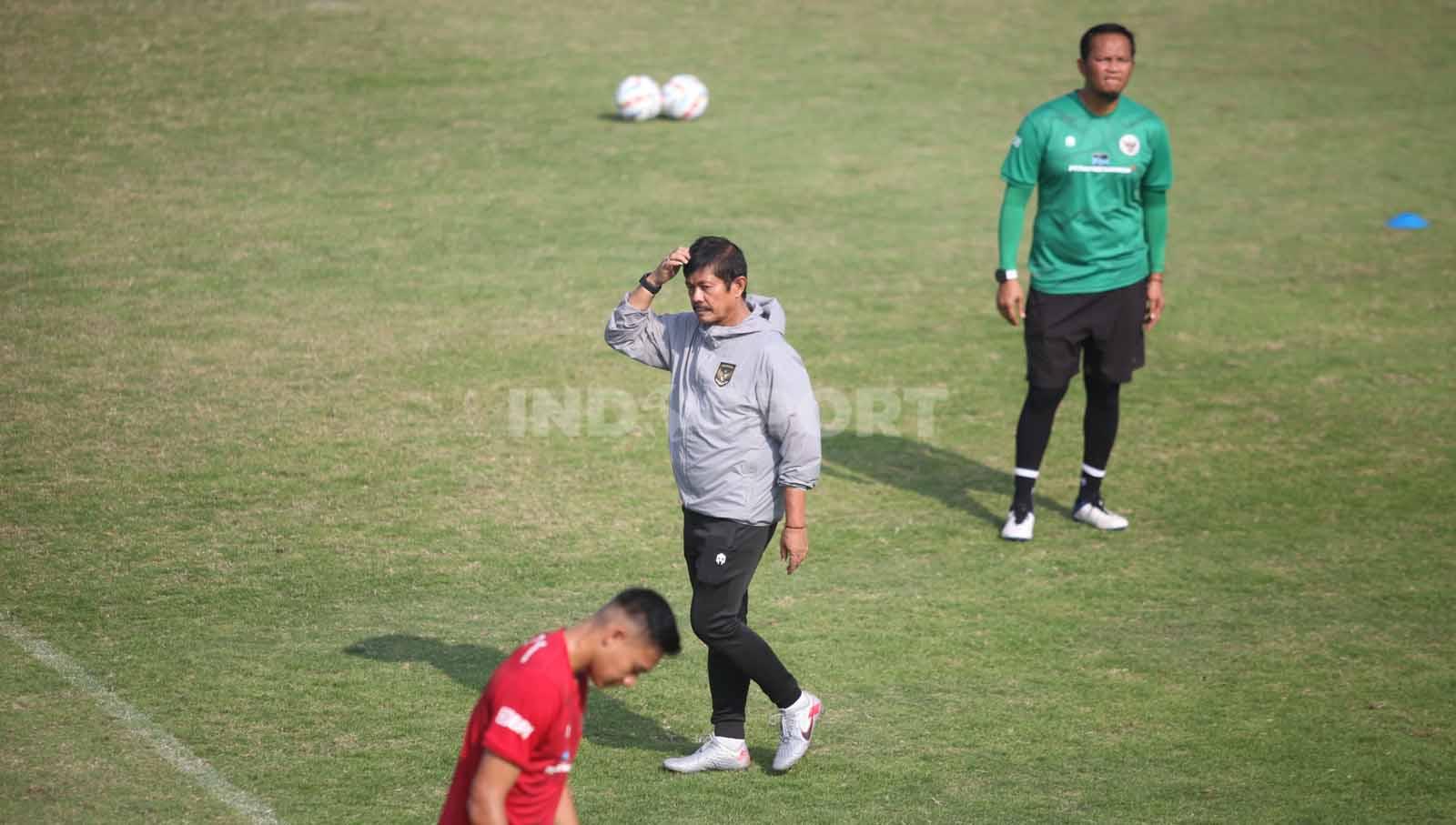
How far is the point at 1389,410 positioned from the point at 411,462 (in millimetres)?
7255

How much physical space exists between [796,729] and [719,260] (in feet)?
6.73

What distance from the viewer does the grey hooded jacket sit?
5.84 meters

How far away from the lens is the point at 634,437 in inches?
408

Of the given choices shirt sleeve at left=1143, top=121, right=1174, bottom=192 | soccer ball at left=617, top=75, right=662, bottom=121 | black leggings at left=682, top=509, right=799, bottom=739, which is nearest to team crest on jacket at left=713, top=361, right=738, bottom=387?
black leggings at left=682, top=509, right=799, bottom=739

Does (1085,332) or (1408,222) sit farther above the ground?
(1408,222)

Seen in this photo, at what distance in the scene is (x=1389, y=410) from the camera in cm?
1105

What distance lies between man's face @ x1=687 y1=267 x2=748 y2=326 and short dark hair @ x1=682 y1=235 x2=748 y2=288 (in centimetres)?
2

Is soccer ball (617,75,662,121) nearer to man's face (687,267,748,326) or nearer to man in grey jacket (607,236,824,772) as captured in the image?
man in grey jacket (607,236,824,772)

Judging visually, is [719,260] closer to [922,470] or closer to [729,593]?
[729,593]

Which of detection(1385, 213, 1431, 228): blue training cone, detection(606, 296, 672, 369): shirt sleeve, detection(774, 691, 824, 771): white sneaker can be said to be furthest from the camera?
detection(1385, 213, 1431, 228): blue training cone

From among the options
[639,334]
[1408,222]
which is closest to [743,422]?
[639,334]

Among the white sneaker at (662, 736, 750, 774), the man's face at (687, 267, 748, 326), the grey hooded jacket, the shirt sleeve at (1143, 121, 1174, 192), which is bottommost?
the white sneaker at (662, 736, 750, 774)

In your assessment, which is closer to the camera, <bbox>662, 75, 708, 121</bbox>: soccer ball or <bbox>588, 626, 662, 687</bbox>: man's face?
<bbox>588, 626, 662, 687</bbox>: man's face

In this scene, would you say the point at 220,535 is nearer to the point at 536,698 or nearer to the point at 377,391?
the point at 377,391
